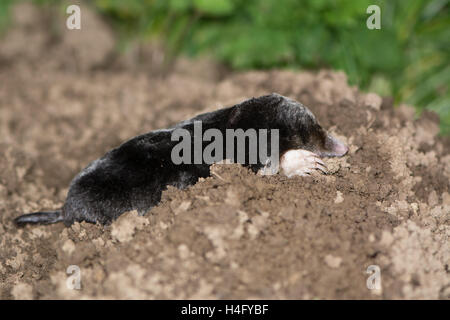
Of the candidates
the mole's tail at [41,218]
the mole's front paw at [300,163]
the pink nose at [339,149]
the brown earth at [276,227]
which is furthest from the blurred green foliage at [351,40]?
the mole's tail at [41,218]

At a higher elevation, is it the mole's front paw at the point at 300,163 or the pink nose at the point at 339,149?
the pink nose at the point at 339,149

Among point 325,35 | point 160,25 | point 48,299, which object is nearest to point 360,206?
point 48,299

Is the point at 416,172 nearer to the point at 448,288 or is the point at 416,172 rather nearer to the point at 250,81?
the point at 448,288

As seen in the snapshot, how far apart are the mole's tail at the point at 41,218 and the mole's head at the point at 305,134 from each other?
0.96 metres

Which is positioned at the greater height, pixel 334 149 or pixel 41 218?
pixel 334 149

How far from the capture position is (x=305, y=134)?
66.4 inches

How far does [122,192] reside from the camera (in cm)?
164

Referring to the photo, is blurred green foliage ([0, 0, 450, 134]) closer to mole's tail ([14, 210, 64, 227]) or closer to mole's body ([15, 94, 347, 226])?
mole's body ([15, 94, 347, 226])

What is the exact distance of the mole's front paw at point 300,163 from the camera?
1622 millimetres

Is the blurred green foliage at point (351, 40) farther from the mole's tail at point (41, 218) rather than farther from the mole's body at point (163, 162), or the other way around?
the mole's tail at point (41, 218)

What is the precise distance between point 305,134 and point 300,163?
12 centimetres

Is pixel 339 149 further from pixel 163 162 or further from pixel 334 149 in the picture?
pixel 163 162

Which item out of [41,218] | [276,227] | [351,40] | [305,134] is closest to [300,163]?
[305,134]

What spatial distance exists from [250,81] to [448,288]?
1.70 meters
